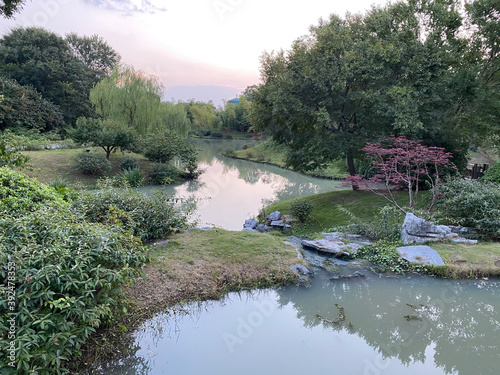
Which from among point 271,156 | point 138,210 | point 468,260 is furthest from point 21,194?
point 271,156

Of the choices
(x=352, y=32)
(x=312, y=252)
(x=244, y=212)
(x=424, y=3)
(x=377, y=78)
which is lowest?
(x=244, y=212)

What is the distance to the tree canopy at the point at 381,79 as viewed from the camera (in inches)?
305

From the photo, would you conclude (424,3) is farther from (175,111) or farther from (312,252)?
(175,111)

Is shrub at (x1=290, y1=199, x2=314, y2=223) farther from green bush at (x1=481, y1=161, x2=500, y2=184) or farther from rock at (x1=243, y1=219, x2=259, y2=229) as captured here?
green bush at (x1=481, y1=161, x2=500, y2=184)

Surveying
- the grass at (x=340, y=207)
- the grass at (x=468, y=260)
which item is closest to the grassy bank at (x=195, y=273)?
the grass at (x=468, y=260)

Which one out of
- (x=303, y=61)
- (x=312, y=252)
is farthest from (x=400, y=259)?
(x=303, y=61)

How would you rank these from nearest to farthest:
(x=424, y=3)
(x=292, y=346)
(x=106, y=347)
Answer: (x=106, y=347), (x=292, y=346), (x=424, y=3)

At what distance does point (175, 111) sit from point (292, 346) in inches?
998

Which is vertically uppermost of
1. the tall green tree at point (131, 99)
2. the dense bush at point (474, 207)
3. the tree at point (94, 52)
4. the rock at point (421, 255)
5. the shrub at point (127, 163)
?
the tree at point (94, 52)

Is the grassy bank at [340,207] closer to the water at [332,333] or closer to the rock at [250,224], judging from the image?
the rock at [250,224]

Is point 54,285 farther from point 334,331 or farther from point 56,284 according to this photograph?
point 334,331

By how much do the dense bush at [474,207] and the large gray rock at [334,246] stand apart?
206 cm

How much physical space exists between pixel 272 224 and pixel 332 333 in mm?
4728

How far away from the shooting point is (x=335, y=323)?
11.2ft
